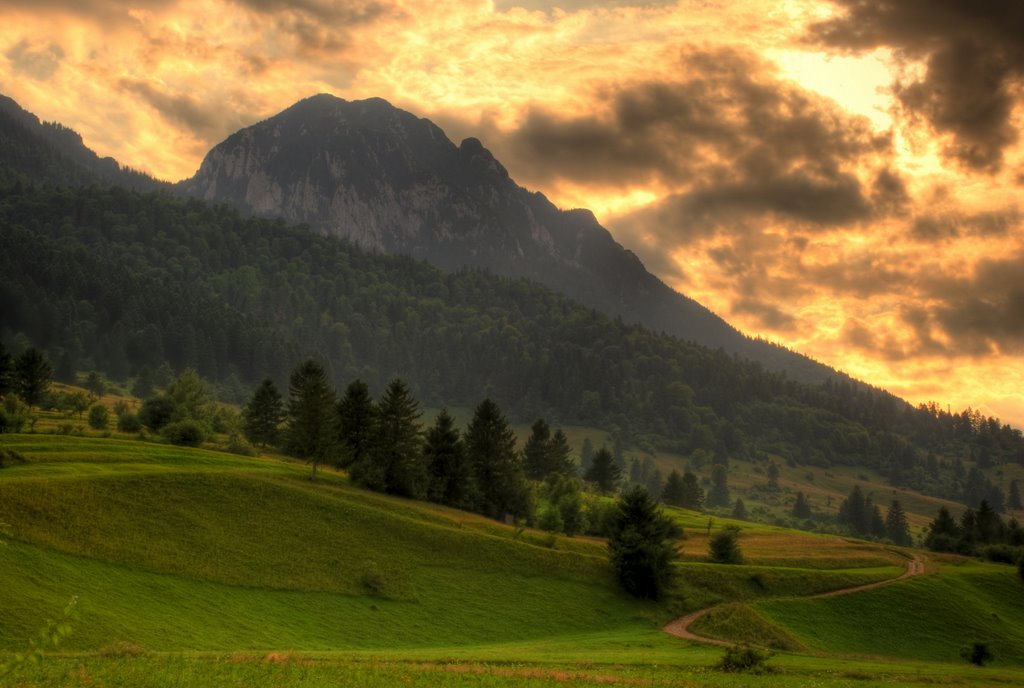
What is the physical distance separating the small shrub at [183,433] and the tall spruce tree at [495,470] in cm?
4020

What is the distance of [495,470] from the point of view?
11488cm

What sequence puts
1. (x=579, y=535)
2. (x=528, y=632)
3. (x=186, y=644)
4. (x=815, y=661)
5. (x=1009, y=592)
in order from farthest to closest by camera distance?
(x=579, y=535) < (x=1009, y=592) < (x=528, y=632) < (x=815, y=661) < (x=186, y=644)

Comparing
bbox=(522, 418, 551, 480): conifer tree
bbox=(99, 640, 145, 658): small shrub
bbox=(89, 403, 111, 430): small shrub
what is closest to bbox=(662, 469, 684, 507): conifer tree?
bbox=(522, 418, 551, 480): conifer tree

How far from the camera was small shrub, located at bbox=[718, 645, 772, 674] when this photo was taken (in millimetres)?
46969

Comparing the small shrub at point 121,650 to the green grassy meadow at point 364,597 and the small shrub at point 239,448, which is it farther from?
the small shrub at point 239,448

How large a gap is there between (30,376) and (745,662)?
123 m

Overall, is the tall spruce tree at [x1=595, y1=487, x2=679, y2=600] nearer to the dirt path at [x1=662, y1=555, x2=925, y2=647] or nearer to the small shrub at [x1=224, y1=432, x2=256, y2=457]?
the dirt path at [x1=662, y1=555, x2=925, y2=647]

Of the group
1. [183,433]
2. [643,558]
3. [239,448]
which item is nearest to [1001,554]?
[643,558]

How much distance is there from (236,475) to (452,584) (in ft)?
91.2

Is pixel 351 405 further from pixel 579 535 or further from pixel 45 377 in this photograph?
pixel 45 377

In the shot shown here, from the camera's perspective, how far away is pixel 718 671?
46562 millimetres

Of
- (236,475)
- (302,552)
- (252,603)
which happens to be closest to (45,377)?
(236,475)

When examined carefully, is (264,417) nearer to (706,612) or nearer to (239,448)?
(239,448)

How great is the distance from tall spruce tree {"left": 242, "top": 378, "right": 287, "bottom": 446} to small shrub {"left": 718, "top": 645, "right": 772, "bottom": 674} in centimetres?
9515
